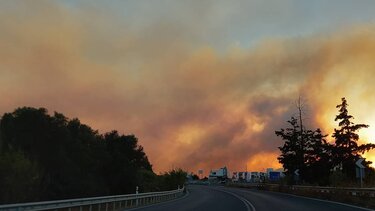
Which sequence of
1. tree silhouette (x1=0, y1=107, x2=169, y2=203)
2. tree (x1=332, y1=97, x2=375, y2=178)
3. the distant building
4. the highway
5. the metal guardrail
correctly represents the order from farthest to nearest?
the distant building
tree (x1=332, y1=97, x2=375, y2=178)
tree silhouette (x1=0, y1=107, x2=169, y2=203)
the highway
the metal guardrail

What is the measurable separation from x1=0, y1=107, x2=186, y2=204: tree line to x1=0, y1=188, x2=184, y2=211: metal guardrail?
49.4ft

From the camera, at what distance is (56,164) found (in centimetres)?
5906

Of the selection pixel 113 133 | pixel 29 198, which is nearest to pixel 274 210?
pixel 29 198

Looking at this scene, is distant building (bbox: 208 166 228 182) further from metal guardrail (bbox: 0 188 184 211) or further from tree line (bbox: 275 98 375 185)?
metal guardrail (bbox: 0 188 184 211)

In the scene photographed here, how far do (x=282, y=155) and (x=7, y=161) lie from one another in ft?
171

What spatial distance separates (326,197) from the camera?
43.2 metres

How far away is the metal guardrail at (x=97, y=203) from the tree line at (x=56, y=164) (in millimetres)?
15066

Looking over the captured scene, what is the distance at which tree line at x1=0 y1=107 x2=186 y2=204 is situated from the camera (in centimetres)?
5050

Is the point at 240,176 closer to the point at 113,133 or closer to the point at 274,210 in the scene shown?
the point at 113,133

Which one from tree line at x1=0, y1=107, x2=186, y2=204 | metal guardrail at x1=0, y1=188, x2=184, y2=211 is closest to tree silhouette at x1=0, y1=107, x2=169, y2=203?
tree line at x1=0, y1=107, x2=186, y2=204

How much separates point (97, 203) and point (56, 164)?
35.2 metres

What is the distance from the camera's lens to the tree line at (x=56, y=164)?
5050 cm

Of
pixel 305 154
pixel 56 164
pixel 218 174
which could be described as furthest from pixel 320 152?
pixel 218 174

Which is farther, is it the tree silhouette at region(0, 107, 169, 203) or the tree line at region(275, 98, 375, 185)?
the tree line at region(275, 98, 375, 185)
